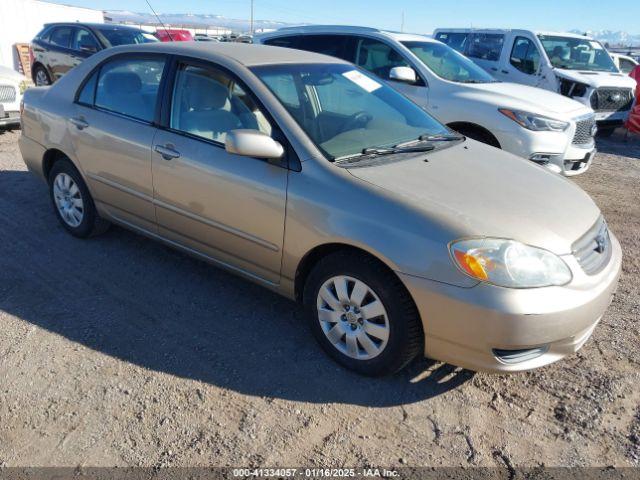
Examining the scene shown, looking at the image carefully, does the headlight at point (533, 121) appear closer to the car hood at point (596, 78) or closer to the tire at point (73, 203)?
the tire at point (73, 203)

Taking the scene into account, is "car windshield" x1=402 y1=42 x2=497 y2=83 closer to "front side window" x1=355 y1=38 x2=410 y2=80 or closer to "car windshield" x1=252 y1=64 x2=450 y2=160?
"front side window" x1=355 y1=38 x2=410 y2=80

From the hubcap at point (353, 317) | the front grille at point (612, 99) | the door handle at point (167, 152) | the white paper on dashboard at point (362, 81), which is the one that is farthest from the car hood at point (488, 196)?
the front grille at point (612, 99)

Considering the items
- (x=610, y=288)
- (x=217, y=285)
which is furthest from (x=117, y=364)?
(x=610, y=288)

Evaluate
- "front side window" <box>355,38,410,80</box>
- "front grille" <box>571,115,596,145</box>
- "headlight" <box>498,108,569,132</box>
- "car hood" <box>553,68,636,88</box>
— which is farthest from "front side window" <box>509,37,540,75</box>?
"headlight" <box>498,108,569,132</box>

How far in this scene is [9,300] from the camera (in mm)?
3561

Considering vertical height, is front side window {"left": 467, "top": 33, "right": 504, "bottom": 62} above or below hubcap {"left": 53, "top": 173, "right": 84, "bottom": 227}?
above

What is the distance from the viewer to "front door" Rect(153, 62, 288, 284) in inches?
121

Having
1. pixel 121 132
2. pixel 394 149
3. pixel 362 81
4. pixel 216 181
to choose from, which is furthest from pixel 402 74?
pixel 216 181

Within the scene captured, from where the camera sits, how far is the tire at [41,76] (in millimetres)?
11905

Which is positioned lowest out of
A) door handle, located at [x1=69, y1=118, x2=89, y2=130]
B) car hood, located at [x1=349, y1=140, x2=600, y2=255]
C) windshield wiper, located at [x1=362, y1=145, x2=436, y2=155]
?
door handle, located at [x1=69, y1=118, x2=89, y2=130]

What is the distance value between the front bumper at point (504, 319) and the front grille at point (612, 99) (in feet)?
27.4

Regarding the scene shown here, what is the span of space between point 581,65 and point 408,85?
19.0 feet

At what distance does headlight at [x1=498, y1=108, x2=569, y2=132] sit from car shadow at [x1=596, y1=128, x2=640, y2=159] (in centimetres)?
421

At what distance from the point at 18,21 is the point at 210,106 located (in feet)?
72.8
